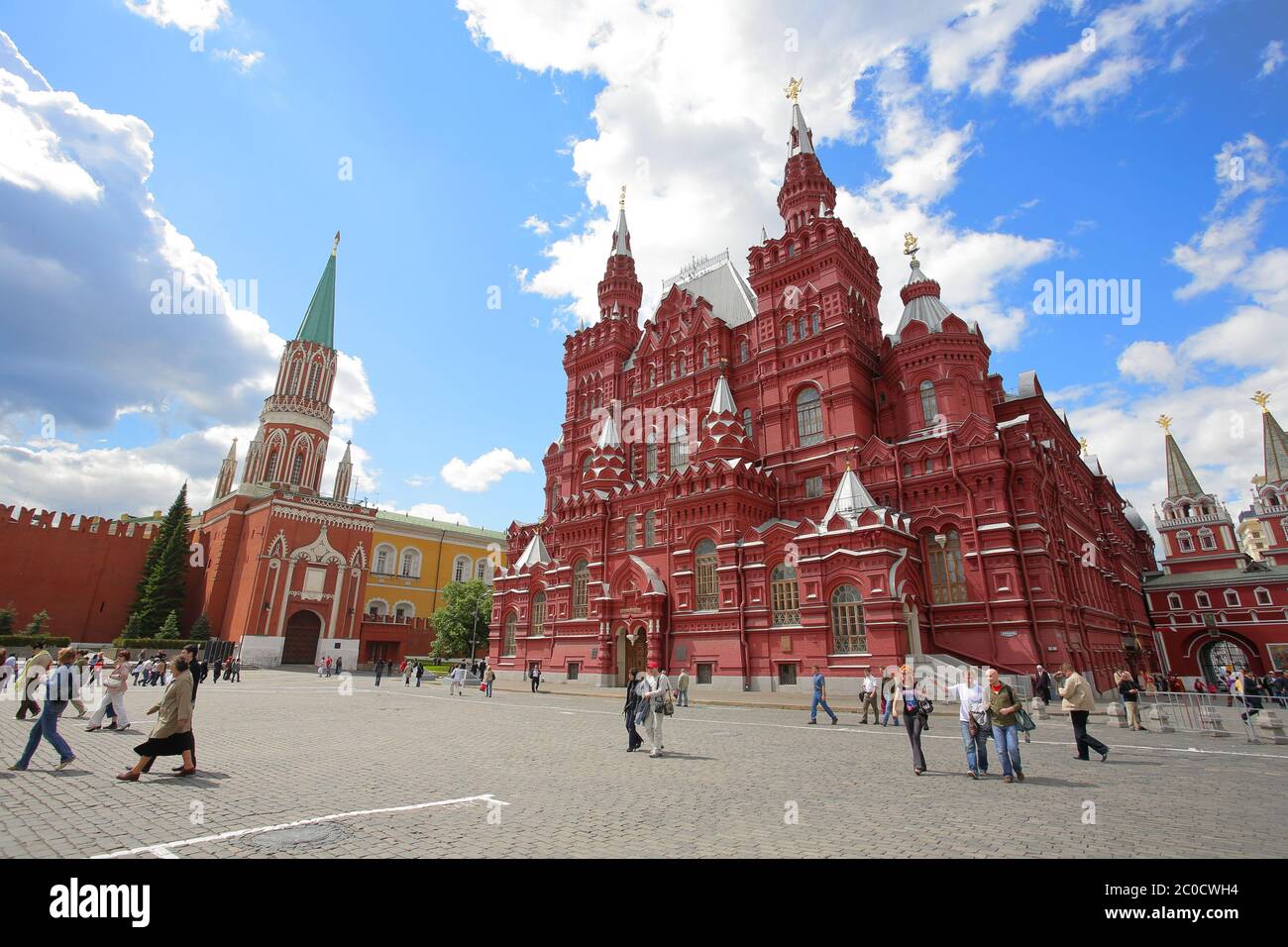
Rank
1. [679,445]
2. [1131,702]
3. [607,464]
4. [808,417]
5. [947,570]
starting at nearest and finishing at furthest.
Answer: [1131,702] → [947,570] → [808,417] → [679,445] → [607,464]

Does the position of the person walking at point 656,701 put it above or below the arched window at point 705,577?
below

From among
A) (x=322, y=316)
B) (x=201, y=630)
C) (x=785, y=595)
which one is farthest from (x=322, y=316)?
(x=785, y=595)

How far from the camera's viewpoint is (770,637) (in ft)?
96.2

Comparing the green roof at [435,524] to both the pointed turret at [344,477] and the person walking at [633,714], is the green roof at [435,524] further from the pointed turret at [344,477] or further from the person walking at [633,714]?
the person walking at [633,714]

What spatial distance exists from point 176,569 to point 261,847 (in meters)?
58.4

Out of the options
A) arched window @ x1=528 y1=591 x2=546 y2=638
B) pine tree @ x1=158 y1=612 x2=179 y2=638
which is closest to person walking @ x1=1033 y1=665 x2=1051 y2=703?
arched window @ x1=528 y1=591 x2=546 y2=638

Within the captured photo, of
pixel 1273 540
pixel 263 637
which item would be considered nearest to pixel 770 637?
pixel 263 637

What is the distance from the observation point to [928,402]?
32969mm

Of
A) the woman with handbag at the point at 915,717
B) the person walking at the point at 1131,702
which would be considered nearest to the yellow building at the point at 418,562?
the person walking at the point at 1131,702

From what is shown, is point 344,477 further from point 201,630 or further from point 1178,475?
point 1178,475

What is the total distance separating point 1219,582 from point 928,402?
4184cm

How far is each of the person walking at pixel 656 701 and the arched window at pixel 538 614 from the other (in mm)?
28086

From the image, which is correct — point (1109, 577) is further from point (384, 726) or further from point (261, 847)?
point (261, 847)

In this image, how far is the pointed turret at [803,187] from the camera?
132 ft
